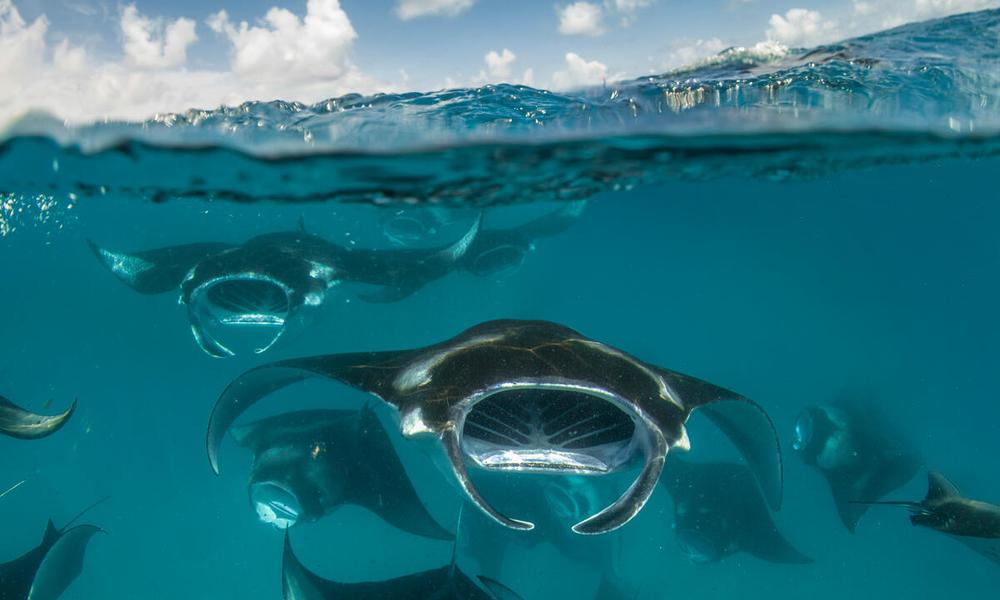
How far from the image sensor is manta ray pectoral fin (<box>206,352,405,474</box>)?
534 cm

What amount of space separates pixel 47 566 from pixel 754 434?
1034 centimetres

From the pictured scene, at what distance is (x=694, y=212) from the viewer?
2477 cm

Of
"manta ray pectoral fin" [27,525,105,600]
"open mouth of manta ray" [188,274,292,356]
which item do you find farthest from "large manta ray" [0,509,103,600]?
"open mouth of manta ray" [188,274,292,356]

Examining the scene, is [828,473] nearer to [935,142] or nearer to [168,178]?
[935,142]

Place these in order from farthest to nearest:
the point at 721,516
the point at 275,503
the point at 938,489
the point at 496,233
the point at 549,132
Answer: the point at 496,233
the point at 721,516
the point at 275,503
the point at 549,132
the point at 938,489

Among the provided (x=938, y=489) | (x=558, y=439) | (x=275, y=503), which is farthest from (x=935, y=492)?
(x=275, y=503)

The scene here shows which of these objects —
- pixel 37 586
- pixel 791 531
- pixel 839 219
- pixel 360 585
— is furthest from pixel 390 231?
pixel 839 219

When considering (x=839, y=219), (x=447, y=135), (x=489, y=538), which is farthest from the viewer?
(x=839, y=219)

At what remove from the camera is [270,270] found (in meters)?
9.46

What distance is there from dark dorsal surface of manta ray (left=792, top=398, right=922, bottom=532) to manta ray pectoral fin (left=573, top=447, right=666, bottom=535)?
8657 mm

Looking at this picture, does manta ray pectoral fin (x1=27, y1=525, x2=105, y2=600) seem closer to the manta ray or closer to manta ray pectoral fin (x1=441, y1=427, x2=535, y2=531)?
the manta ray

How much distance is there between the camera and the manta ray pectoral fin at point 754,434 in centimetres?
543

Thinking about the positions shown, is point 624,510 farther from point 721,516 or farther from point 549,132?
point 721,516

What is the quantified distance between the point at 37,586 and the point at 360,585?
18.7 ft
